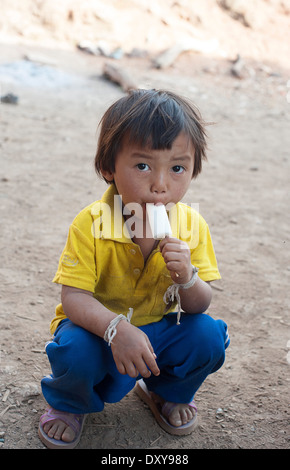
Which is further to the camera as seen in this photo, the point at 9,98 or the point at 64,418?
the point at 9,98

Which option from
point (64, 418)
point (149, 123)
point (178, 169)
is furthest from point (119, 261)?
point (64, 418)

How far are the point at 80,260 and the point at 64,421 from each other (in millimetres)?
564

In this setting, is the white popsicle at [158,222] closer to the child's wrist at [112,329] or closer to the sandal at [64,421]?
the child's wrist at [112,329]

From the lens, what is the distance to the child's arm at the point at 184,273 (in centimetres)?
167

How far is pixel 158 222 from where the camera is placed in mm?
1680

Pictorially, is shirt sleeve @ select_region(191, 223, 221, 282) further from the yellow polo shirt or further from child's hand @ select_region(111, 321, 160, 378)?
child's hand @ select_region(111, 321, 160, 378)

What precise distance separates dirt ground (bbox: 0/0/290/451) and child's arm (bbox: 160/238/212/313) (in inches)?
19.7

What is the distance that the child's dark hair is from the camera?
1.69 m

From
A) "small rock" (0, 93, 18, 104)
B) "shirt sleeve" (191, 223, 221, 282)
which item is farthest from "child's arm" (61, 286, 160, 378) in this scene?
"small rock" (0, 93, 18, 104)

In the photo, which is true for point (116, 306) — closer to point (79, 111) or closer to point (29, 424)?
point (29, 424)

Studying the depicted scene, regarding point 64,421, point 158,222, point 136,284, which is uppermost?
point 158,222

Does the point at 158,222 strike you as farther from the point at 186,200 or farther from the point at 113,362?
Result: the point at 186,200

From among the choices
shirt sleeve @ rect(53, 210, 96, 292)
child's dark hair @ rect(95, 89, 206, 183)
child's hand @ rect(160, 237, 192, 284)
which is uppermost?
child's dark hair @ rect(95, 89, 206, 183)

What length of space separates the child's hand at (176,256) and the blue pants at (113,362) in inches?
10.8
